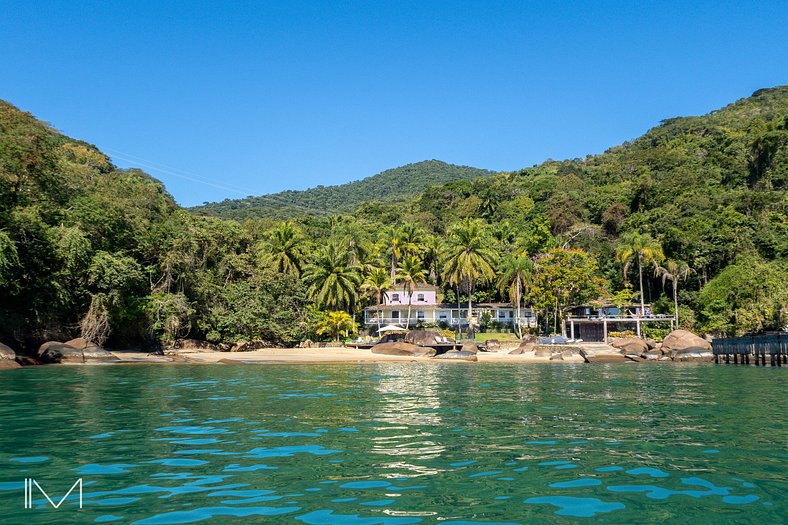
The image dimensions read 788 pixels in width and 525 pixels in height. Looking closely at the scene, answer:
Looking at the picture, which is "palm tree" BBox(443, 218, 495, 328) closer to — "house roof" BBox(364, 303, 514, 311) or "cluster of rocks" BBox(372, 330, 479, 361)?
"house roof" BBox(364, 303, 514, 311)

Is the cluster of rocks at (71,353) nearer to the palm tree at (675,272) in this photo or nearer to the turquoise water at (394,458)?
the turquoise water at (394,458)

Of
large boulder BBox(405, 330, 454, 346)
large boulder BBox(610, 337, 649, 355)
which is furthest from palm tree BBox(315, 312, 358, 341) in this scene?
large boulder BBox(610, 337, 649, 355)

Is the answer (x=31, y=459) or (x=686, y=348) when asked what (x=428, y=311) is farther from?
(x=31, y=459)

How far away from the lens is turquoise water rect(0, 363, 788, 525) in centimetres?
695

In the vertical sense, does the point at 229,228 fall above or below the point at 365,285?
above

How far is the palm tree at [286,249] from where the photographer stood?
73.4 meters

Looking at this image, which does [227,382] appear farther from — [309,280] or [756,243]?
[756,243]

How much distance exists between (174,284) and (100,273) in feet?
36.1

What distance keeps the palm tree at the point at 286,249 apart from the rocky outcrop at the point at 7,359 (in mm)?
40517

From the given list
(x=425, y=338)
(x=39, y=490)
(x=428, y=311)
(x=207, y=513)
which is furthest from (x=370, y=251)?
(x=207, y=513)

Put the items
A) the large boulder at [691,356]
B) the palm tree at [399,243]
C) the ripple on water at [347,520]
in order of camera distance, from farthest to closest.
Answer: the palm tree at [399,243], the large boulder at [691,356], the ripple on water at [347,520]

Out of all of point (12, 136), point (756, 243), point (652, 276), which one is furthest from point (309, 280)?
point (756, 243)

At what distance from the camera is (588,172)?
415 ft

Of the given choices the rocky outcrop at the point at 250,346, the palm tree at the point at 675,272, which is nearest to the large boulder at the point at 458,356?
the rocky outcrop at the point at 250,346
